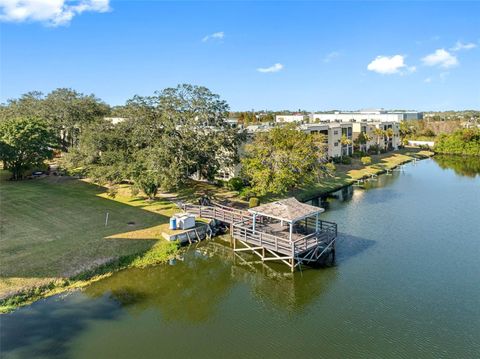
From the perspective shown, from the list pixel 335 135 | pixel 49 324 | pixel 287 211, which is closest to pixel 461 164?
pixel 335 135

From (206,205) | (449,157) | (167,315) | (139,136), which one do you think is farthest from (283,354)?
(449,157)

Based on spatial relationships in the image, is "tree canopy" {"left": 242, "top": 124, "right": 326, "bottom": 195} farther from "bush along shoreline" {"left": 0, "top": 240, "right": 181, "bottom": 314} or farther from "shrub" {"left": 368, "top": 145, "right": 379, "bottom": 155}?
"shrub" {"left": 368, "top": 145, "right": 379, "bottom": 155}

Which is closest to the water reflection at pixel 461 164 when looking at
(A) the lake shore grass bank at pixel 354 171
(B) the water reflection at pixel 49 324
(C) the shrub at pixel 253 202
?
(A) the lake shore grass bank at pixel 354 171

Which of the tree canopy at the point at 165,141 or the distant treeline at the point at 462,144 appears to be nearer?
the tree canopy at the point at 165,141

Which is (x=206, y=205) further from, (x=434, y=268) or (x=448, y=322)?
(x=448, y=322)

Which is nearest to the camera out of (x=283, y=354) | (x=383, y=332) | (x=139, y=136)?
(x=283, y=354)

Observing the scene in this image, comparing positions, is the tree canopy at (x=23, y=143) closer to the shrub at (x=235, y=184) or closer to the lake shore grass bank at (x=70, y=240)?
the lake shore grass bank at (x=70, y=240)
